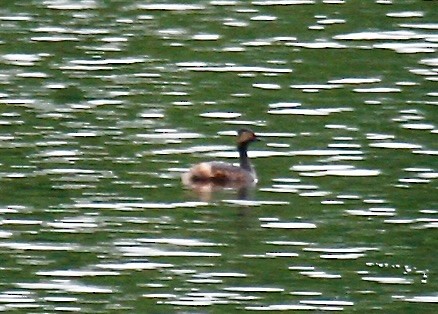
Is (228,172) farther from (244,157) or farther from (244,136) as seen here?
(244,136)

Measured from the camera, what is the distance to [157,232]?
22.1m

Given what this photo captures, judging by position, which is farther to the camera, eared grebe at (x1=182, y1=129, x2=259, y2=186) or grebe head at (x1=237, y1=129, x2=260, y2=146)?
grebe head at (x1=237, y1=129, x2=260, y2=146)

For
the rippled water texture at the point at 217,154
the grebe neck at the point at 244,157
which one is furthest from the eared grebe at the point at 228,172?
the rippled water texture at the point at 217,154

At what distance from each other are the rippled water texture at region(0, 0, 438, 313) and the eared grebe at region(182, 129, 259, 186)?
0.63 feet

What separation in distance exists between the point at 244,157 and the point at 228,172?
1.90 feet

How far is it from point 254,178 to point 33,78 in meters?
6.73

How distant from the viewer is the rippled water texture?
65.8ft

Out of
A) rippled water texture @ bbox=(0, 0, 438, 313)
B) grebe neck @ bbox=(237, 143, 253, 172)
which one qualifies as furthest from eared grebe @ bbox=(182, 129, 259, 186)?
rippled water texture @ bbox=(0, 0, 438, 313)

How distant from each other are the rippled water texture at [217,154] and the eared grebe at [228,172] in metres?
0.19

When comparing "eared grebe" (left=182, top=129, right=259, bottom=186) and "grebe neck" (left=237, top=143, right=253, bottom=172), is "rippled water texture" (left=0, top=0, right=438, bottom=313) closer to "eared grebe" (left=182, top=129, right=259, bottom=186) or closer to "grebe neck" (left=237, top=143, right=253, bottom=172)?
"eared grebe" (left=182, top=129, right=259, bottom=186)

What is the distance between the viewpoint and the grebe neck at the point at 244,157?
25622mm

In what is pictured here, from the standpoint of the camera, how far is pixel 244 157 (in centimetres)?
2598

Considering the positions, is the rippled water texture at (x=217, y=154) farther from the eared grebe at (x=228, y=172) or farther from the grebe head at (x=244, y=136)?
the grebe head at (x=244, y=136)

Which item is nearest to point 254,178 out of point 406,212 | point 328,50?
point 406,212
